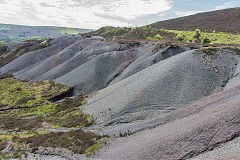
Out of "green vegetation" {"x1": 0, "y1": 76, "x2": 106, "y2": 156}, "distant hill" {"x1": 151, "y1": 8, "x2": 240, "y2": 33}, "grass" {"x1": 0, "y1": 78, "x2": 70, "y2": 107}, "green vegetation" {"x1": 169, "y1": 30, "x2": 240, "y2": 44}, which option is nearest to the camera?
"green vegetation" {"x1": 0, "y1": 76, "x2": 106, "y2": 156}

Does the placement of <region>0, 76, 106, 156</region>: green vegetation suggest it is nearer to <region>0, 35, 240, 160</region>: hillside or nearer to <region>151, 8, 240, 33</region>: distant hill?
<region>0, 35, 240, 160</region>: hillside

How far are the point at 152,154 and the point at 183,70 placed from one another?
15.0 meters

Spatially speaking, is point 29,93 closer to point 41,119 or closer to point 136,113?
point 41,119

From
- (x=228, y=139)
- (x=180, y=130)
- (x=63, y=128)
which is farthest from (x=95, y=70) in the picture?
(x=228, y=139)

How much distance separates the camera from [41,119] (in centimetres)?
2333

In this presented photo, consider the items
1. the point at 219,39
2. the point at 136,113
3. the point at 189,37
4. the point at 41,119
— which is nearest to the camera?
the point at 136,113

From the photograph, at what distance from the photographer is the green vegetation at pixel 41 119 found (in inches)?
620

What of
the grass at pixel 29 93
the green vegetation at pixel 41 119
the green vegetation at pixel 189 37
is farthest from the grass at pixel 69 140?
the green vegetation at pixel 189 37

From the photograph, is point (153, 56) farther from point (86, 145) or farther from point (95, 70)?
point (86, 145)

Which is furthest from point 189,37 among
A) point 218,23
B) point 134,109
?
point 134,109

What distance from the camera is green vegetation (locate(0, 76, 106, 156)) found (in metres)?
15.8

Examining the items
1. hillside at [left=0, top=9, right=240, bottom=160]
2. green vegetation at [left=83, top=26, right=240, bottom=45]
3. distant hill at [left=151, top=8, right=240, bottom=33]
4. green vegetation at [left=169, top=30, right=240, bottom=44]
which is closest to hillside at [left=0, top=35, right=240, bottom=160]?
hillside at [left=0, top=9, right=240, bottom=160]

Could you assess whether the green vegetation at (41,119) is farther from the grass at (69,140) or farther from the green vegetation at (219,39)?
the green vegetation at (219,39)

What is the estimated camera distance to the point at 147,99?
19.8 meters
